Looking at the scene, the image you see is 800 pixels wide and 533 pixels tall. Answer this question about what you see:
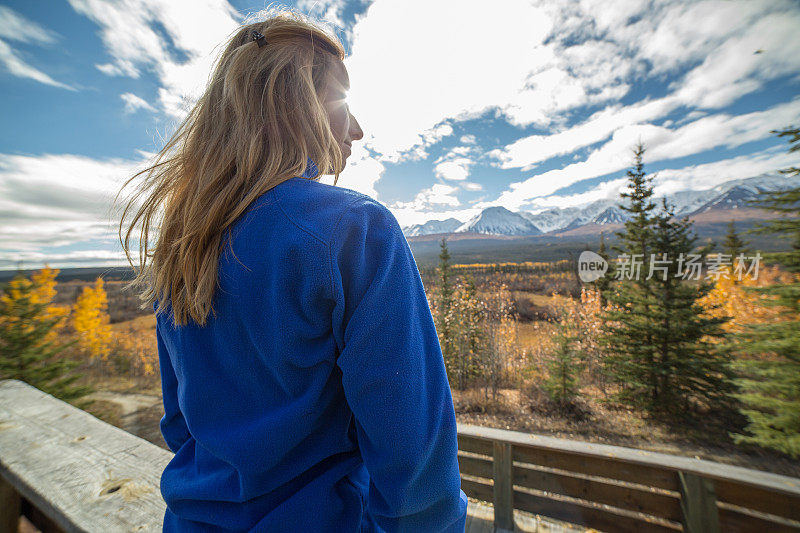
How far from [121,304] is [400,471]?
237 feet

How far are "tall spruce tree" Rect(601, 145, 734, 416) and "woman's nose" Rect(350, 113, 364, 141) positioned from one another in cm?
962

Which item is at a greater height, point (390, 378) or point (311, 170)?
point (311, 170)

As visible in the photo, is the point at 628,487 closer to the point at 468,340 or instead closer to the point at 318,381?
the point at 318,381

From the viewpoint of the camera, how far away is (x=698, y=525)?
1884 mm

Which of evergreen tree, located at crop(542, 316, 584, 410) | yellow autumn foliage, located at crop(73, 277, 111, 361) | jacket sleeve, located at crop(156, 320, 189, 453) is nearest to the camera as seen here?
jacket sleeve, located at crop(156, 320, 189, 453)

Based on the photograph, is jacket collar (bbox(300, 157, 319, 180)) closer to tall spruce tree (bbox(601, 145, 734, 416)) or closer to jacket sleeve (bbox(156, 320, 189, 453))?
jacket sleeve (bbox(156, 320, 189, 453))

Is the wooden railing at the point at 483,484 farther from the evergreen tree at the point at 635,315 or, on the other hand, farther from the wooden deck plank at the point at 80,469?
the evergreen tree at the point at 635,315

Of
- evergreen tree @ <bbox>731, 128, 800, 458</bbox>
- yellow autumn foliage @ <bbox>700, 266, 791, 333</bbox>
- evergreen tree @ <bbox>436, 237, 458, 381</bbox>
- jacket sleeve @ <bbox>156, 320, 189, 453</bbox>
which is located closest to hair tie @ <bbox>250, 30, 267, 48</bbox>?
jacket sleeve @ <bbox>156, 320, 189, 453</bbox>

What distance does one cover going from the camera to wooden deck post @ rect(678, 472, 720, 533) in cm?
184

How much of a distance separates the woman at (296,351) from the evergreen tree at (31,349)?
885cm

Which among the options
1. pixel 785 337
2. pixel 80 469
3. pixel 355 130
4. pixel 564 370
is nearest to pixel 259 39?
pixel 355 130

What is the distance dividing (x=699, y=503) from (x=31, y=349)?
34.2ft

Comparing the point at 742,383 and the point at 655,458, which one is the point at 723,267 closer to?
the point at 742,383

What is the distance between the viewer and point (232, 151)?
0.65 metres
